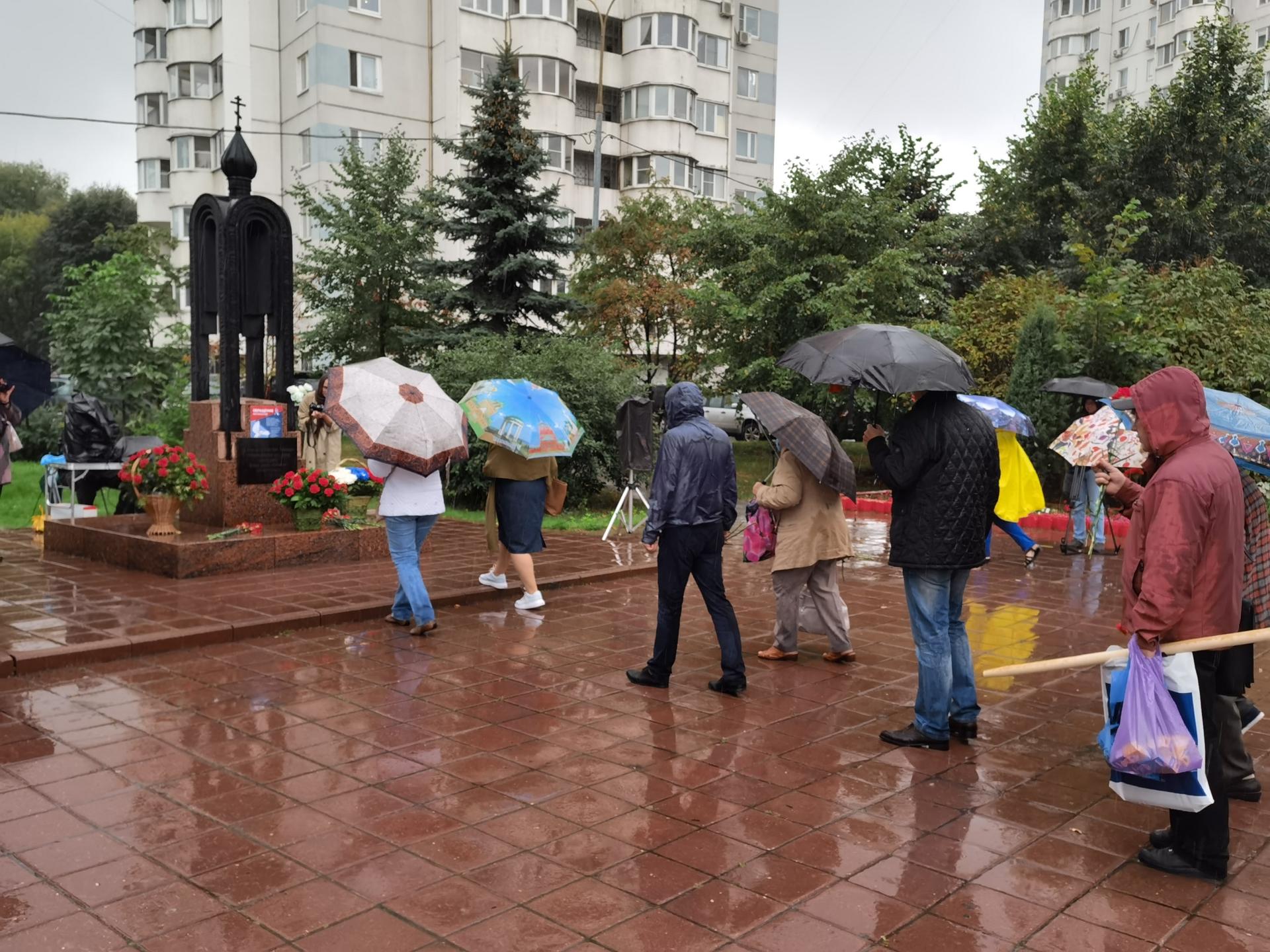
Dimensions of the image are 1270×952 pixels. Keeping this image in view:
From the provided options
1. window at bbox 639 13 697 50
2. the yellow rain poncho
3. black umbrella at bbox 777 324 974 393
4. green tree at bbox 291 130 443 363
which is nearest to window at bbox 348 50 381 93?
window at bbox 639 13 697 50

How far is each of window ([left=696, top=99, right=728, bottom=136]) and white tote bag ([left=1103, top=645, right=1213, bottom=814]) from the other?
4304cm

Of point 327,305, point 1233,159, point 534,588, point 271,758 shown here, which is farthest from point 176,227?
point 271,758

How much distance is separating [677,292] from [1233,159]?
13.9 meters

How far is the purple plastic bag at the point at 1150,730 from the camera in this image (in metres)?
4.05

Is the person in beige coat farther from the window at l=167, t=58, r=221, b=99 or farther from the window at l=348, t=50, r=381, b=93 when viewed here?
the window at l=167, t=58, r=221, b=99

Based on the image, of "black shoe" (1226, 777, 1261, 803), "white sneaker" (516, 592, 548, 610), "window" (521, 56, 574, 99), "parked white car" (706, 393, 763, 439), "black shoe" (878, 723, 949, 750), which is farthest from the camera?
"window" (521, 56, 574, 99)

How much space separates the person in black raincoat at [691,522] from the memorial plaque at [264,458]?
6264 millimetres

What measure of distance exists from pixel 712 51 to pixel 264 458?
38752mm

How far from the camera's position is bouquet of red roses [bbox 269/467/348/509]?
1093 cm

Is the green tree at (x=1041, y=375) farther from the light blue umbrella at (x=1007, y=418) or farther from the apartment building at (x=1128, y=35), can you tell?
the apartment building at (x=1128, y=35)

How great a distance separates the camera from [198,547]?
32.4 feet

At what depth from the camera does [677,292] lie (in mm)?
26797

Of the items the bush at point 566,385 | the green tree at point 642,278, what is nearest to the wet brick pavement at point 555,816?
the bush at point 566,385

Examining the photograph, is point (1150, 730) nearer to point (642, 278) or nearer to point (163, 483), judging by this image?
point (163, 483)
